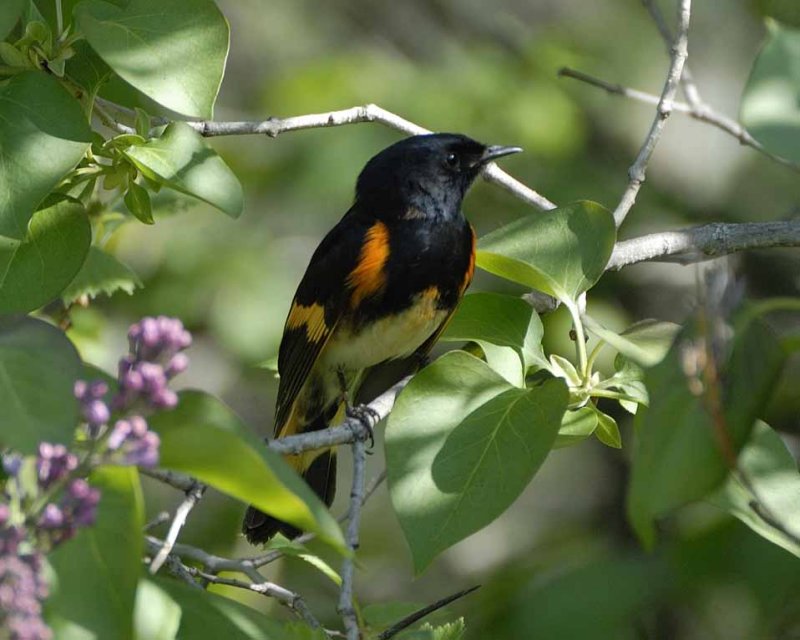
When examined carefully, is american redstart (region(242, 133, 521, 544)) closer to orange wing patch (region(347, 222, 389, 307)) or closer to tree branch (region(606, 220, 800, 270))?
orange wing patch (region(347, 222, 389, 307))

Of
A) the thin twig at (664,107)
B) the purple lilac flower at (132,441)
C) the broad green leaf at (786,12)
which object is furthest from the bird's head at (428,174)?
the broad green leaf at (786,12)

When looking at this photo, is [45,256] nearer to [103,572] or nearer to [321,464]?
[103,572]

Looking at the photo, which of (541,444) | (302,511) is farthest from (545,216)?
(302,511)

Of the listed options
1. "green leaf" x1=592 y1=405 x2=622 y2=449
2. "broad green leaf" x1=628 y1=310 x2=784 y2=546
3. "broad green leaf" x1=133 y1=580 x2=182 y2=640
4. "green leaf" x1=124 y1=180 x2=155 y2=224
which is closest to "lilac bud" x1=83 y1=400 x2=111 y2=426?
"broad green leaf" x1=133 y1=580 x2=182 y2=640

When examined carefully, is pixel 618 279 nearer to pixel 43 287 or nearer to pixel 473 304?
pixel 473 304

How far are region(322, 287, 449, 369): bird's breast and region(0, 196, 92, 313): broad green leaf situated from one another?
→ 1.45m

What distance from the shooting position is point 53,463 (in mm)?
1299

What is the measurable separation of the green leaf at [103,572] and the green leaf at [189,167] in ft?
2.06

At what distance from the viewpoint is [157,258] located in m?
6.39

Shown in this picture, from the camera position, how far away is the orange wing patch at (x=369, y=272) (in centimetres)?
359

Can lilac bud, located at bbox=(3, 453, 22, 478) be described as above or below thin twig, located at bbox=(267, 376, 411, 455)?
above

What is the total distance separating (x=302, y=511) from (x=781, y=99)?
0.84m

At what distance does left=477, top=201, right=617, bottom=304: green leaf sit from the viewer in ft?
7.44

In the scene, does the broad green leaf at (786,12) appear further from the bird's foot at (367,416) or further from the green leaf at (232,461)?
the green leaf at (232,461)
